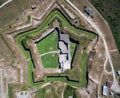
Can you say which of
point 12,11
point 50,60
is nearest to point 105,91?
point 50,60

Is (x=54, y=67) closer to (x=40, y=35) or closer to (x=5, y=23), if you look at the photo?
(x=40, y=35)

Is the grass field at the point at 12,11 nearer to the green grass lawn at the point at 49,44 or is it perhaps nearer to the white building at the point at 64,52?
the green grass lawn at the point at 49,44

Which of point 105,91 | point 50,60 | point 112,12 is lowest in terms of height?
point 105,91

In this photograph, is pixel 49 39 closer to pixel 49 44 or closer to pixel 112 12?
pixel 49 44

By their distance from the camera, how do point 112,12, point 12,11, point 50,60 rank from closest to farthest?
point 12,11 → point 50,60 → point 112,12

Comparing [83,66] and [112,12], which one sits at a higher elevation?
[112,12]

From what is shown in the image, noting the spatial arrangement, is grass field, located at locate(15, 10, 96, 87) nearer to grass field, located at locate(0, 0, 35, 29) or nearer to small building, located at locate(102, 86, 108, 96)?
grass field, located at locate(0, 0, 35, 29)

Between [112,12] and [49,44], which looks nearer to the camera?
[49,44]
